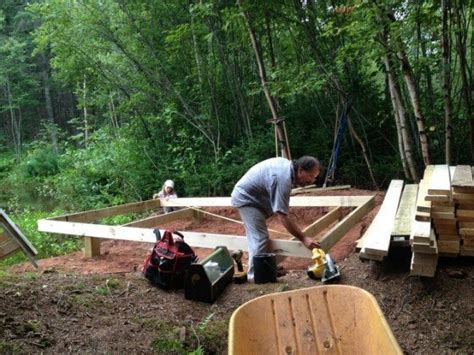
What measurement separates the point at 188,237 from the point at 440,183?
9.20 feet

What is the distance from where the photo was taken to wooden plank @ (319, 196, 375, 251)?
4.28 metres

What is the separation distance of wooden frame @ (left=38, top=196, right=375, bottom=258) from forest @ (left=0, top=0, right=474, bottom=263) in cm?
131

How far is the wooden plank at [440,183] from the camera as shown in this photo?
3449mm

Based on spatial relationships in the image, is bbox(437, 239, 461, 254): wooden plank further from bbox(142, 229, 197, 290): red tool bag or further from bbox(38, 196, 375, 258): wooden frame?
bbox(142, 229, 197, 290): red tool bag

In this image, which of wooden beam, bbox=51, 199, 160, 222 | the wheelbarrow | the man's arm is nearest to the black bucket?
the man's arm

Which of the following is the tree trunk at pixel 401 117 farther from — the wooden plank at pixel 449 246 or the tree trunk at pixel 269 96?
the wooden plank at pixel 449 246

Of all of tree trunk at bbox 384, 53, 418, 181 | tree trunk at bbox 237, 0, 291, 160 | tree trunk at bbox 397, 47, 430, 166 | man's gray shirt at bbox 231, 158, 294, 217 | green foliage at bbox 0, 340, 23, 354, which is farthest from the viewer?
tree trunk at bbox 237, 0, 291, 160

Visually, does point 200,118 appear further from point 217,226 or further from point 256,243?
point 256,243

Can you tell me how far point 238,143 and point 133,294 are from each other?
7040 mm

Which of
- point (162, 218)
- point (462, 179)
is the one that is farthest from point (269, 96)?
point (462, 179)

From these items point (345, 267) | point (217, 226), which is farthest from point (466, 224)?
point (217, 226)

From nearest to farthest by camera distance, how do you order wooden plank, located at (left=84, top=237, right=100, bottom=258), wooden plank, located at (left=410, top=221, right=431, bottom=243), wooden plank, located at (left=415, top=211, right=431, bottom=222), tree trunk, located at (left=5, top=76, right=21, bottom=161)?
1. wooden plank, located at (left=410, top=221, right=431, bottom=243)
2. wooden plank, located at (left=415, top=211, right=431, bottom=222)
3. wooden plank, located at (left=84, top=237, right=100, bottom=258)
4. tree trunk, located at (left=5, top=76, right=21, bottom=161)

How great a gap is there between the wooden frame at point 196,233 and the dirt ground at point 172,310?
373mm

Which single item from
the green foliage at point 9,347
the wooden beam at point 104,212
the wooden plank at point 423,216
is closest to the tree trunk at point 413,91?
the wooden plank at point 423,216
